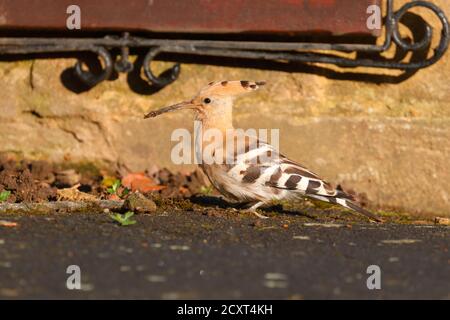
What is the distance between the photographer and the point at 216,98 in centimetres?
620

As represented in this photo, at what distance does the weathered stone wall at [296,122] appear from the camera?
6395 millimetres

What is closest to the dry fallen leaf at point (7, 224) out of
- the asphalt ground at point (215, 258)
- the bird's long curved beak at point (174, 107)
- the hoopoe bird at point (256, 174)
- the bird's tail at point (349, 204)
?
the asphalt ground at point (215, 258)

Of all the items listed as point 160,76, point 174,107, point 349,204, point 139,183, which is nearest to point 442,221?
point 349,204

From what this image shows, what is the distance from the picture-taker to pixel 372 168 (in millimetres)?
6441

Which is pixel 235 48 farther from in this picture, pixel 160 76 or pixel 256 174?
pixel 256 174

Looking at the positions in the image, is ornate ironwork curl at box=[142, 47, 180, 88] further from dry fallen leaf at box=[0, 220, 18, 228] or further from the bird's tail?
dry fallen leaf at box=[0, 220, 18, 228]

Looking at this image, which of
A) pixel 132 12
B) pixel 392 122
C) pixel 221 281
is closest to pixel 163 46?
pixel 132 12

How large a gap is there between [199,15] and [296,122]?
3.48ft

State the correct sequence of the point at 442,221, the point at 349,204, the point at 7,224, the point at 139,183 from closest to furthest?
1. the point at 7,224
2. the point at 349,204
3. the point at 442,221
4. the point at 139,183

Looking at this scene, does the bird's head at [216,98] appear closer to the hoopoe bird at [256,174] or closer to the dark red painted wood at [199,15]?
the hoopoe bird at [256,174]

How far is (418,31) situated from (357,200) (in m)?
1.31

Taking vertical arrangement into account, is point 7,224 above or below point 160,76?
below
